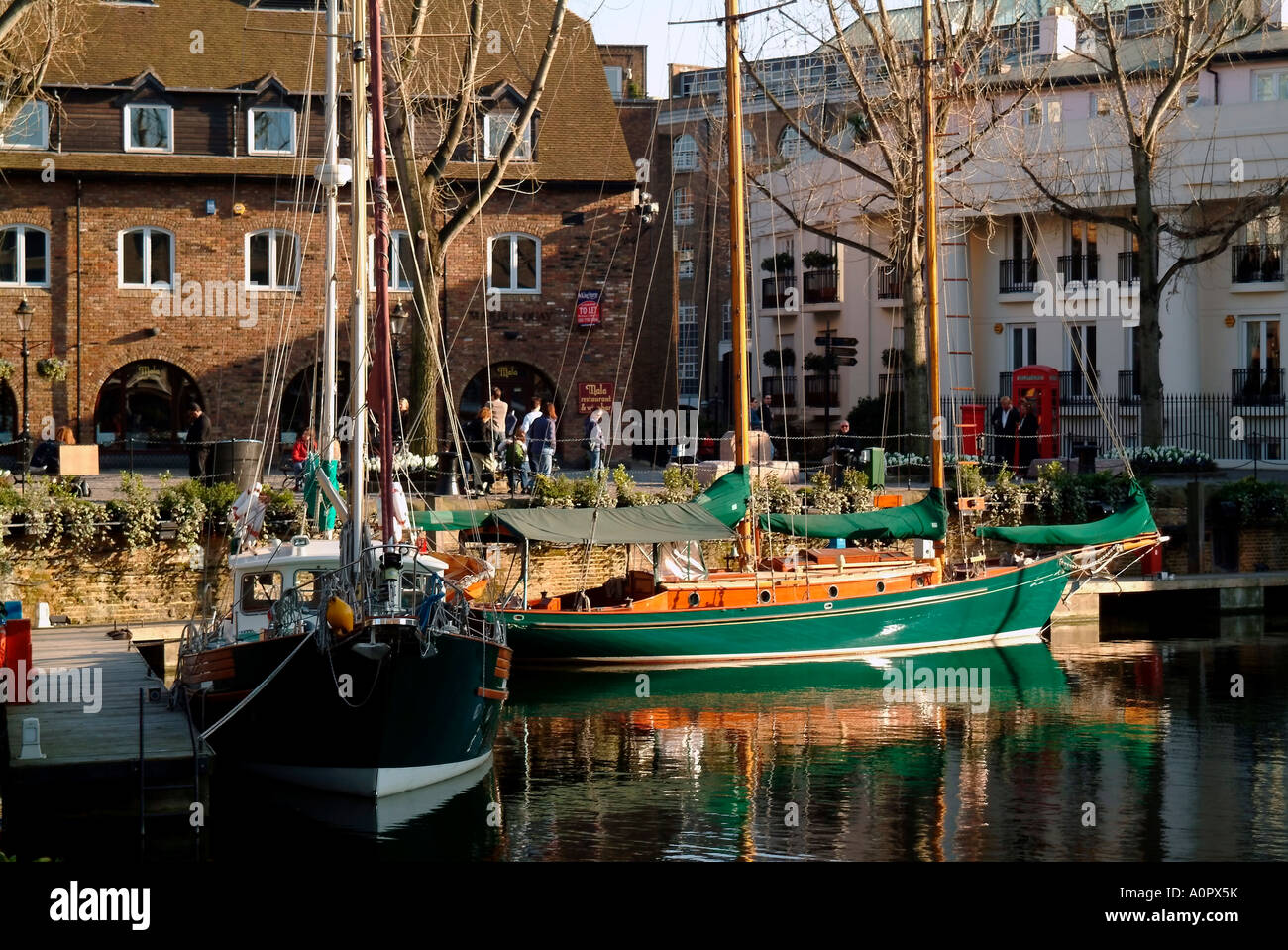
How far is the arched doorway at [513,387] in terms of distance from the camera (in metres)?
43.3

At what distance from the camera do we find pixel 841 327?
5328 cm

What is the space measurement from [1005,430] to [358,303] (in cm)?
2422

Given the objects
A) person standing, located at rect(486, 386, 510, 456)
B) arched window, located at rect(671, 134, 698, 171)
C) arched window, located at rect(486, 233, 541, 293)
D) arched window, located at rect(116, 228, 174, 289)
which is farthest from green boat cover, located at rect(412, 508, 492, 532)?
arched window, located at rect(671, 134, 698, 171)

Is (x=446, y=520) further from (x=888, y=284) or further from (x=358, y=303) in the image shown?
(x=888, y=284)

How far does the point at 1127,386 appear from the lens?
46500 millimetres

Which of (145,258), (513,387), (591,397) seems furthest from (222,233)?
(591,397)

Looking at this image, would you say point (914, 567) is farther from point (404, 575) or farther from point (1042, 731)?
point (404, 575)

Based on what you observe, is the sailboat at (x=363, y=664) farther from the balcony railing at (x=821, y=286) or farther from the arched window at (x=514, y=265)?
the balcony railing at (x=821, y=286)

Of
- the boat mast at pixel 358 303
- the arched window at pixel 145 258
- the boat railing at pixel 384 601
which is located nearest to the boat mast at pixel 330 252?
the boat mast at pixel 358 303

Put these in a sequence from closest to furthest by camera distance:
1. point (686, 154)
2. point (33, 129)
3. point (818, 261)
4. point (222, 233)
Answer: point (33, 129) → point (222, 233) → point (818, 261) → point (686, 154)

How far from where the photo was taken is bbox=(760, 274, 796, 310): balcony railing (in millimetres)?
52888

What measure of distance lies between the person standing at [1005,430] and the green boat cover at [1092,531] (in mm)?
8044
